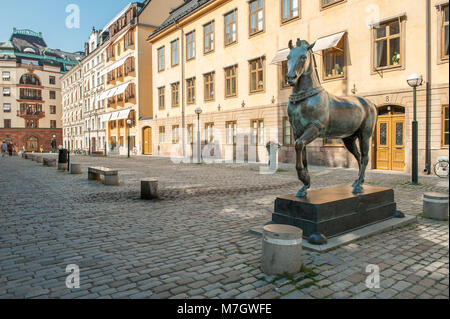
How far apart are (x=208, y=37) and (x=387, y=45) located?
617 inches

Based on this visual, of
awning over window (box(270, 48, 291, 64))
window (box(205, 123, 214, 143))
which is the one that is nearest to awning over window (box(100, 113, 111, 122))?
window (box(205, 123, 214, 143))

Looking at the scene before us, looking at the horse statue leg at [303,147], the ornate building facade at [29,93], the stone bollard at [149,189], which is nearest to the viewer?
the horse statue leg at [303,147]

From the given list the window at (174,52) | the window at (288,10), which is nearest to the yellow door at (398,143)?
the window at (288,10)

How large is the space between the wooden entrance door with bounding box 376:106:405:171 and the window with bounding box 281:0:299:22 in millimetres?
8329

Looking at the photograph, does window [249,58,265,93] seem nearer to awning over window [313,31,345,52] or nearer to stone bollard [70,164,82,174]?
awning over window [313,31,345,52]

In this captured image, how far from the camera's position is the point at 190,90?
2970cm

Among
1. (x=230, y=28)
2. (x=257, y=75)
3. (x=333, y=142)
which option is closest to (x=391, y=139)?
(x=333, y=142)

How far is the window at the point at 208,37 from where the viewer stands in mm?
26703

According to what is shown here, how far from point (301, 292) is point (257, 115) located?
19583 mm

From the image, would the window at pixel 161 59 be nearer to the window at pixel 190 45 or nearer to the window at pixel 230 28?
the window at pixel 190 45

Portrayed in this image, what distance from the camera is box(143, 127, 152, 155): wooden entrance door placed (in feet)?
122

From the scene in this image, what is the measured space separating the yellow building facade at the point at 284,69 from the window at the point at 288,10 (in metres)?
0.06
